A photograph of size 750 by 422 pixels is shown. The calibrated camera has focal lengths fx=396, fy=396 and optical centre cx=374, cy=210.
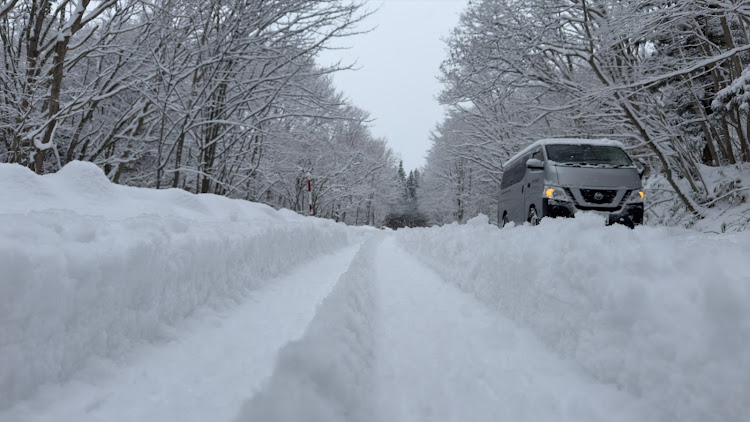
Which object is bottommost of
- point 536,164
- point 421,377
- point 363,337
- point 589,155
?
point 421,377

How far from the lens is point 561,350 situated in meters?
3.20

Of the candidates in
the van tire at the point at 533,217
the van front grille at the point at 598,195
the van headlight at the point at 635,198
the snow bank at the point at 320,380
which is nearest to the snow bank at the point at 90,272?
the snow bank at the point at 320,380

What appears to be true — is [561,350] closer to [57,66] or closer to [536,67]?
[57,66]

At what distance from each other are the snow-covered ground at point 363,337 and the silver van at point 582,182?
135 inches

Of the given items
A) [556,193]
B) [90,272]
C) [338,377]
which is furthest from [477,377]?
[556,193]

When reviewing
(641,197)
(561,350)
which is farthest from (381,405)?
(641,197)

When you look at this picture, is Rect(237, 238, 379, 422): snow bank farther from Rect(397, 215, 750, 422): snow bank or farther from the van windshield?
the van windshield

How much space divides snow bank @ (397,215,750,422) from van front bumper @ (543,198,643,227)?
3506 mm

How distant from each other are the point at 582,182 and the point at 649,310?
5.76 metres

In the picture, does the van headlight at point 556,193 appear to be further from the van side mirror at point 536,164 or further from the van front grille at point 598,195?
the van side mirror at point 536,164

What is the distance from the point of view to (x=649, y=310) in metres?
2.46

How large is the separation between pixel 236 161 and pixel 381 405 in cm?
1421

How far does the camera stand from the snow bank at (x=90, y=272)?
2209 millimetres

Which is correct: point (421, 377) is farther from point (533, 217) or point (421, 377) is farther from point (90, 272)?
point (533, 217)
